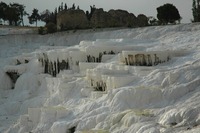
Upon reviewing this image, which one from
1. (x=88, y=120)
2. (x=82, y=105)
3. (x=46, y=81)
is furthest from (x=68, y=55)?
(x=88, y=120)

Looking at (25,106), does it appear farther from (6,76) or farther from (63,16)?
(63,16)

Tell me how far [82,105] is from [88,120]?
6.98 ft

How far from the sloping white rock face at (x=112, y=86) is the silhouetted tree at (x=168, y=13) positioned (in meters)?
7.39

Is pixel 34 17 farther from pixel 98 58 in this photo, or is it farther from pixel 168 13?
pixel 98 58

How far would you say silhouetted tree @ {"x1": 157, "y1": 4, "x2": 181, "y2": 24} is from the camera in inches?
1368

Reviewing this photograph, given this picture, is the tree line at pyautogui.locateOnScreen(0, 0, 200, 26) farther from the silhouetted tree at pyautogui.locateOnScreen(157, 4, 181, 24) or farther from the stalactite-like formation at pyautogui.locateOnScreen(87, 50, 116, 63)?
the stalactite-like formation at pyautogui.locateOnScreen(87, 50, 116, 63)

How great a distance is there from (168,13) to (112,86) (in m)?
19.8

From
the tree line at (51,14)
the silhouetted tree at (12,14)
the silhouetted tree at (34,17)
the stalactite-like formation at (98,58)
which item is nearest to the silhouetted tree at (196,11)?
the tree line at (51,14)

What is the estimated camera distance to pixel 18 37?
1453 inches

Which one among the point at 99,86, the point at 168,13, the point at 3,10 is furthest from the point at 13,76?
the point at 3,10

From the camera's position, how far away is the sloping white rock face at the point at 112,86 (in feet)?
43.2

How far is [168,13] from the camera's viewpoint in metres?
35.1

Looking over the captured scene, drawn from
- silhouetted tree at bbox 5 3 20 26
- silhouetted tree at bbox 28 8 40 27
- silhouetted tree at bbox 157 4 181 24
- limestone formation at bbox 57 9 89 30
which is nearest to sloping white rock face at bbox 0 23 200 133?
silhouetted tree at bbox 157 4 181 24

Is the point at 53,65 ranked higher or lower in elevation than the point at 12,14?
lower
